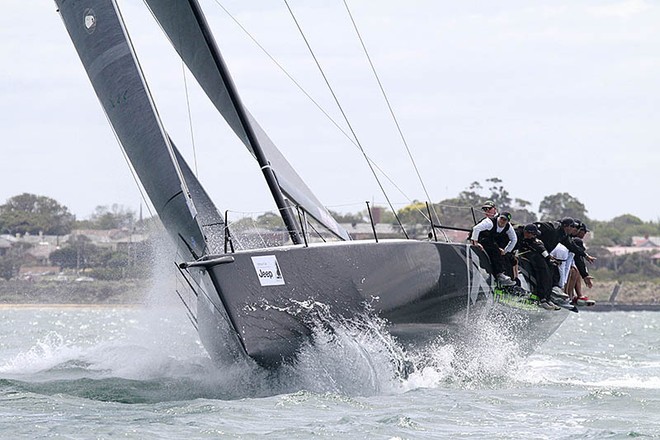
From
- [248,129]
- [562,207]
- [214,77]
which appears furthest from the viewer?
[562,207]

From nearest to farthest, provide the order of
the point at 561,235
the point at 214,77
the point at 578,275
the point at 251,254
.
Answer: the point at 251,254
the point at 214,77
the point at 561,235
the point at 578,275

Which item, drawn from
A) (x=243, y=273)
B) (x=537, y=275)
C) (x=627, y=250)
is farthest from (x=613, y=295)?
(x=243, y=273)

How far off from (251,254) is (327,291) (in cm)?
61

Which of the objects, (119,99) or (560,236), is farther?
(560,236)

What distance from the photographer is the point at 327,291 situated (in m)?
8.30

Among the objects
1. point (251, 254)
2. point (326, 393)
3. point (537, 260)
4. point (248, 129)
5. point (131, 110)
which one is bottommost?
point (326, 393)

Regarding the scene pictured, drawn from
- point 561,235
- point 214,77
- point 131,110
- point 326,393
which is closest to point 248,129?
point 214,77

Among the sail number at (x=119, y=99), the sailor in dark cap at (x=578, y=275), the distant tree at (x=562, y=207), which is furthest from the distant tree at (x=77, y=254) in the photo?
the distant tree at (x=562, y=207)

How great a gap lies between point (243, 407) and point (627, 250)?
214 feet

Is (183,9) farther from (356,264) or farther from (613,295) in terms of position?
(613,295)

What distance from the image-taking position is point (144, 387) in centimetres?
882

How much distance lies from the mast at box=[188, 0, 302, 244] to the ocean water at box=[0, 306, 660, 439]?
0.99m

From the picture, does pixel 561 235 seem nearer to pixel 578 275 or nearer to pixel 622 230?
pixel 578 275

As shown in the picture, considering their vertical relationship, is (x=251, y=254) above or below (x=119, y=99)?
below
